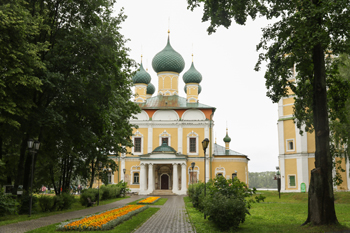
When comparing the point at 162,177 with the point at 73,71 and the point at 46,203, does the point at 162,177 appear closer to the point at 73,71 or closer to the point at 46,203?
the point at 46,203

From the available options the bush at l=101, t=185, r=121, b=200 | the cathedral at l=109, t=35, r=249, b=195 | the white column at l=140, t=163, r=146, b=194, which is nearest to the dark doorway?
the cathedral at l=109, t=35, r=249, b=195

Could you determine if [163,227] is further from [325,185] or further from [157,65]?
[157,65]

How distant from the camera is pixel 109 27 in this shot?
52.5ft

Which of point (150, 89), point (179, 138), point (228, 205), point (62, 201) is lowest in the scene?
point (62, 201)

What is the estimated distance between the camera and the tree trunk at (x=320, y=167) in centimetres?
950

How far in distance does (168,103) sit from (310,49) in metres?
32.3

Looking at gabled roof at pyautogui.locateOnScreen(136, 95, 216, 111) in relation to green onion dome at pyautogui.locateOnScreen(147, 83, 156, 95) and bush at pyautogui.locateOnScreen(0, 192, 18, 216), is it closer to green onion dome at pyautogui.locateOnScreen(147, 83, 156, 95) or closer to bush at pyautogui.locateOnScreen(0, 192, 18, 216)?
green onion dome at pyautogui.locateOnScreen(147, 83, 156, 95)

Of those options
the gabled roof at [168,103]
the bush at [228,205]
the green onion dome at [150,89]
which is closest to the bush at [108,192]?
the gabled roof at [168,103]

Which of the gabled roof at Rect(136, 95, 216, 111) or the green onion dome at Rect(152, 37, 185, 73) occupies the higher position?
the green onion dome at Rect(152, 37, 185, 73)

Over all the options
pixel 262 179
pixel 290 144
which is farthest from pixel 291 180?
pixel 262 179

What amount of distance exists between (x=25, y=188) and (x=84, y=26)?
840 centimetres

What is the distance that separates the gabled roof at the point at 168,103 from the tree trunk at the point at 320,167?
29.7m

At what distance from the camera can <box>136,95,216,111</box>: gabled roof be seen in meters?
40.5

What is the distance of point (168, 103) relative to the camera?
41.4m
